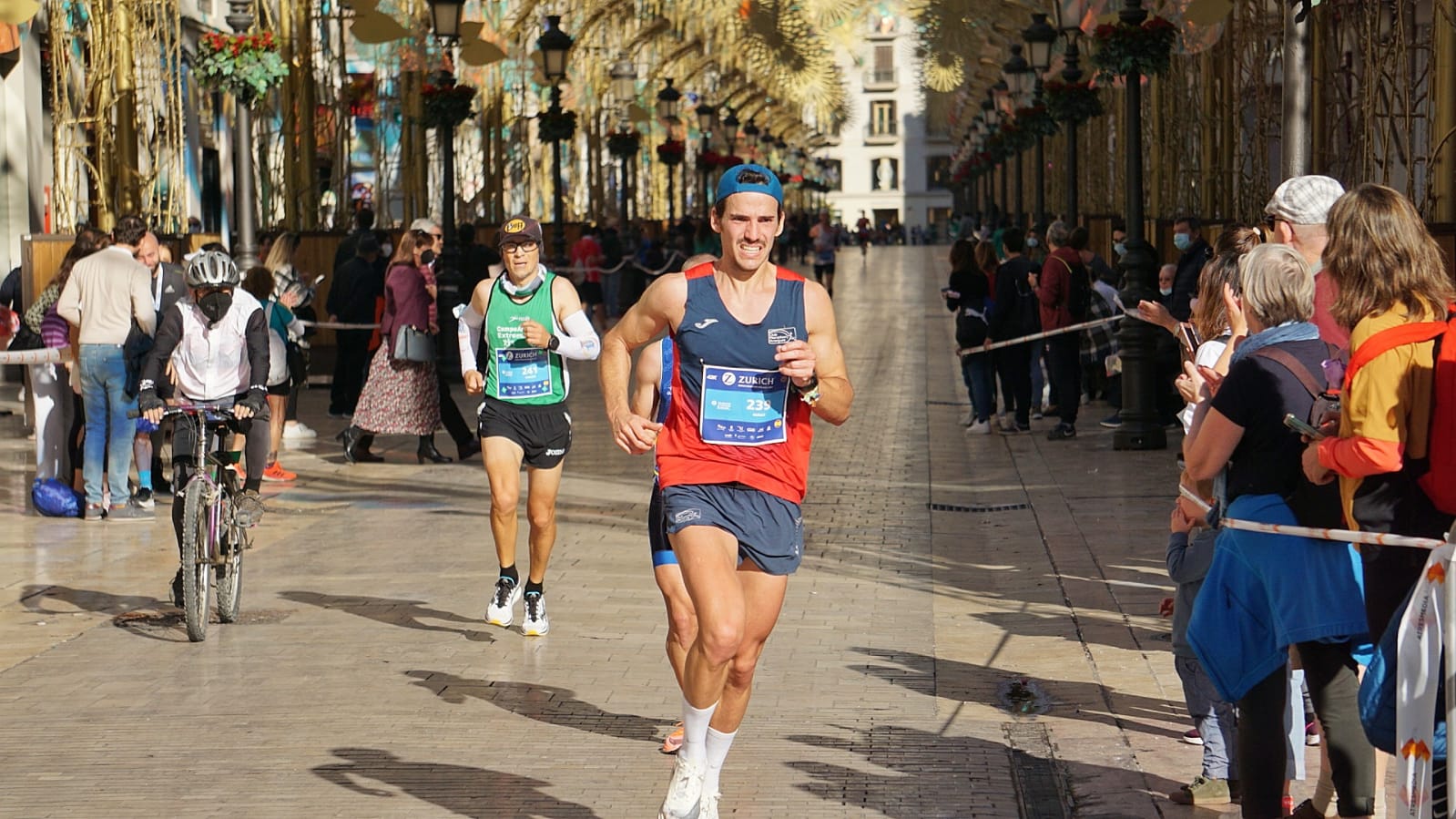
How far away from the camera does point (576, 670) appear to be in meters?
8.45

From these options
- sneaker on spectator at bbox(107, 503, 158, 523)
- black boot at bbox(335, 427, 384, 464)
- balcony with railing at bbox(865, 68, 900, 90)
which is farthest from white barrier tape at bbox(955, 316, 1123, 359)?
balcony with railing at bbox(865, 68, 900, 90)

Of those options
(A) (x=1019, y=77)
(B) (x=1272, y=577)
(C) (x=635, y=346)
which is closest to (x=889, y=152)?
(A) (x=1019, y=77)

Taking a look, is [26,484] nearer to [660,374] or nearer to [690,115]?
[660,374]

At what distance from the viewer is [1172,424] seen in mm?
17844

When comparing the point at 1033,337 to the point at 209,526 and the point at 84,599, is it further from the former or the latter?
the point at 209,526

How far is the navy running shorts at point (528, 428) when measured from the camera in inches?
366

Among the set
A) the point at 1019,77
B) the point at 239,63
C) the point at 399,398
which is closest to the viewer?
the point at 399,398

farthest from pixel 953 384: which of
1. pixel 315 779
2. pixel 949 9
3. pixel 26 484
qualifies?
pixel 949 9

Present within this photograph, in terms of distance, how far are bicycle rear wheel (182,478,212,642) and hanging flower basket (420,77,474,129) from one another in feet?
48.7

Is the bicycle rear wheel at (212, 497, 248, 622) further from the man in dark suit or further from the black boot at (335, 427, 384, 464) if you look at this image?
the black boot at (335, 427, 384, 464)

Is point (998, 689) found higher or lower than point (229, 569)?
lower

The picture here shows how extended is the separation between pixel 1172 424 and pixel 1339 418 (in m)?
12.9

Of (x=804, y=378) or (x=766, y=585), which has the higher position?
(x=804, y=378)

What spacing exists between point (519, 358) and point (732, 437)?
11.3ft
